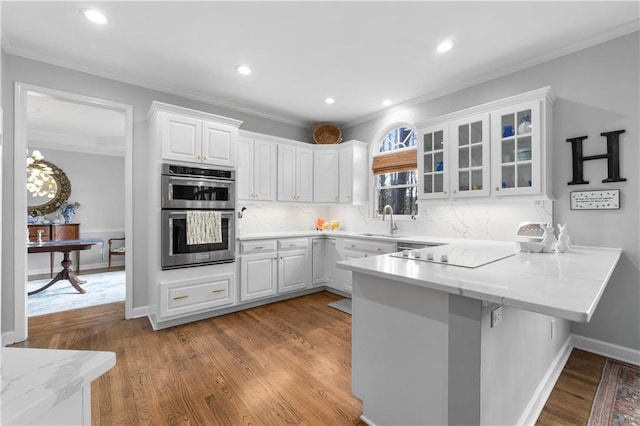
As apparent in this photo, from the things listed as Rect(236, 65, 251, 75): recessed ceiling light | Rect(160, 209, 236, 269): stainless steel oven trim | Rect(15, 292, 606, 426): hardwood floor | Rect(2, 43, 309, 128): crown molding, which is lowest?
Rect(15, 292, 606, 426): hardwood floor

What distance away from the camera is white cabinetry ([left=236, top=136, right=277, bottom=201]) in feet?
12.7

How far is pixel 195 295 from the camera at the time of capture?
322cm

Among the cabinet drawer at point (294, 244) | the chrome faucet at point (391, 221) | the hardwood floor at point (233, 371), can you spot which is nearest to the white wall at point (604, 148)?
the hardwood floor at point (233, 371)

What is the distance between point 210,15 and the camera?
7.41 ft

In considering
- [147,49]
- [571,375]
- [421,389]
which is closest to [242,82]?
[147,49]

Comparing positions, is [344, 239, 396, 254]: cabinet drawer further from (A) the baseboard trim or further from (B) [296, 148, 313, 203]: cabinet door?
(A) the baseboard trim

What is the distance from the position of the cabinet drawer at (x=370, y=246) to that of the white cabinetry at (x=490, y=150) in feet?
2.34

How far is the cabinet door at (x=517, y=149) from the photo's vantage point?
2.64 meters

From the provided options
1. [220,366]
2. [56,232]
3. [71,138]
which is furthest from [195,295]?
[71,138]

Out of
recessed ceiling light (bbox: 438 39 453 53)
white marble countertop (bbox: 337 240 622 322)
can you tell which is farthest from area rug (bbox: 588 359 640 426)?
recessed ceiling light (bbox: 438 39 453 53)

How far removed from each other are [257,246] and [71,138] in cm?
525

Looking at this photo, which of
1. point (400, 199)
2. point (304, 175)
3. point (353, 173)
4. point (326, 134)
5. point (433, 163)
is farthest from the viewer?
point (326, 134)

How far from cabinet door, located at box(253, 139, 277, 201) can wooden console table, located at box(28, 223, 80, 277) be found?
15.2 feet

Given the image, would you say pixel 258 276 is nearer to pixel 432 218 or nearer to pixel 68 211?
pixel 432 218
